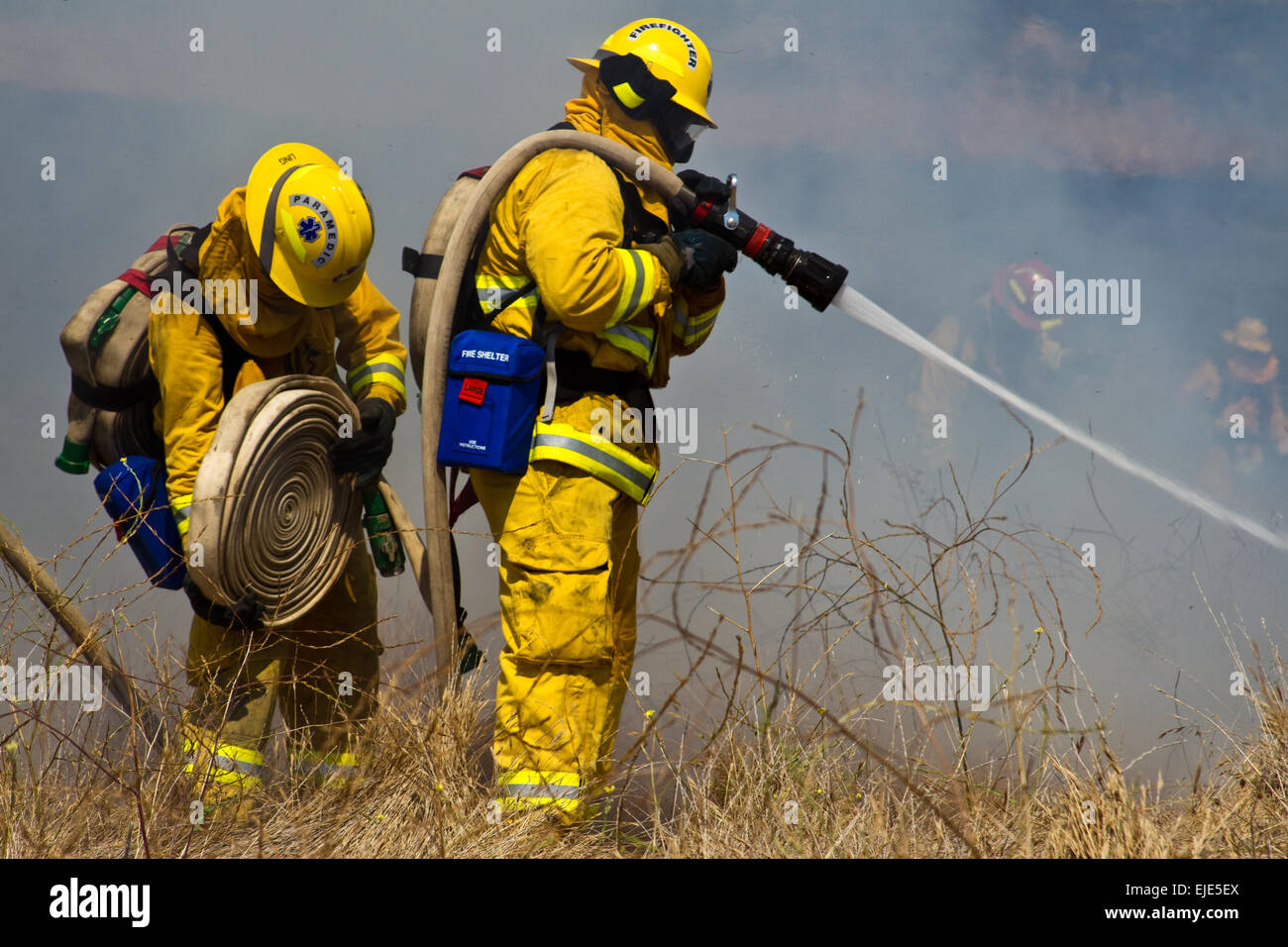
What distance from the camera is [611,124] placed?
3.73m

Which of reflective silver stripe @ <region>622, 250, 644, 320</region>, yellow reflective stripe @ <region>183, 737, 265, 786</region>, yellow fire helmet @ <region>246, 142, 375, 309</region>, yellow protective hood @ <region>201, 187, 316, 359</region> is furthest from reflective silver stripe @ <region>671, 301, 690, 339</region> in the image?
yellow reflective stripe @ <region>183, 737, 265, 786</region>

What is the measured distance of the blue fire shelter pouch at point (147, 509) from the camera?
3721 mm

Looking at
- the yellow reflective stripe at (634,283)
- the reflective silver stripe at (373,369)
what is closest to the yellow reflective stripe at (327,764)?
the reflective silver stripe at (373,369)

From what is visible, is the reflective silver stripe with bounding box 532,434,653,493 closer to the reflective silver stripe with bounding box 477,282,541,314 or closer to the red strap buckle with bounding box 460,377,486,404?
the red strap buckle with bounding box 460,377,486,404

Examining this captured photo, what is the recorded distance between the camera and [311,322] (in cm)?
399

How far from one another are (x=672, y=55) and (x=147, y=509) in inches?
95.2

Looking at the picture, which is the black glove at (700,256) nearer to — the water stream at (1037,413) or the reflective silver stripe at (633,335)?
the reflective silver stripe at (633,335)

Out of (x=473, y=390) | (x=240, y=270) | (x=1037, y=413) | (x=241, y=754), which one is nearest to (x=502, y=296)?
(x=473, y=390)

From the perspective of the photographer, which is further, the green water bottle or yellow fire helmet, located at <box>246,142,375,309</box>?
the green water bottle

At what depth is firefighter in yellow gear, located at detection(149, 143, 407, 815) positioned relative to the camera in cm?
354

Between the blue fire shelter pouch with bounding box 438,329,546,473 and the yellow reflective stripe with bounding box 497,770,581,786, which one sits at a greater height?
the blue fire shelter pouch with bounding box 438,329,546,473

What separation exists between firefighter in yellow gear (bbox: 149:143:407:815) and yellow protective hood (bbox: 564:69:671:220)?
0.82 metres

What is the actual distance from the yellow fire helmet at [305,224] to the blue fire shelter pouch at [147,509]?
2.76 ft
